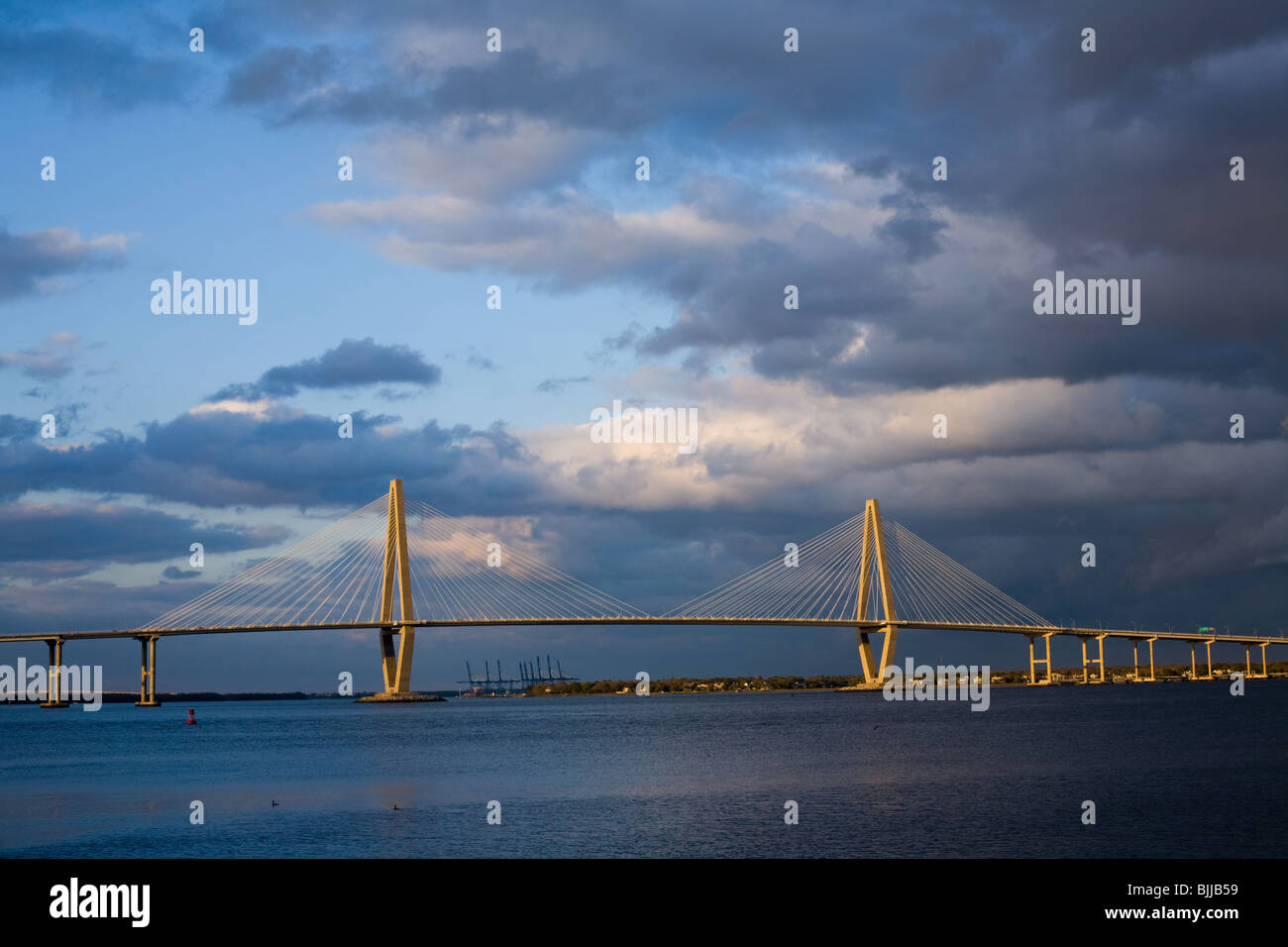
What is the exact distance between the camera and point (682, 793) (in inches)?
1404

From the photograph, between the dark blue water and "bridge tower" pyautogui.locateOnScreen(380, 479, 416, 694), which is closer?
the dark blue water

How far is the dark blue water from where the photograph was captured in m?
26.2

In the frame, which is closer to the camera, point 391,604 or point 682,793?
point 682,793

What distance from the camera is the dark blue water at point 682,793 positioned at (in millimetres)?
26250

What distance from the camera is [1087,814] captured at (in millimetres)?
29078

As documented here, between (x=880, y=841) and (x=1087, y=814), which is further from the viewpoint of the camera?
(x=1087, y=814)

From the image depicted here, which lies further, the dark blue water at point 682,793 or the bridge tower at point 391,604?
the bridge tower at point 391,604
